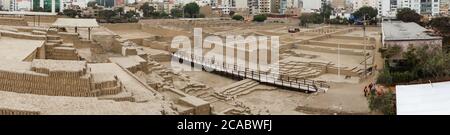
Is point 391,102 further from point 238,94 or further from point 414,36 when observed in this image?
point 414,36

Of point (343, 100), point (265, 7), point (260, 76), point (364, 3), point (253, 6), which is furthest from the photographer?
point (364, 3)

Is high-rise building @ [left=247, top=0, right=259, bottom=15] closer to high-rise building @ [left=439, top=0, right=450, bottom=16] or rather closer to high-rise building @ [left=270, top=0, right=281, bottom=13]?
high-rise building @ [left=270, top=0, right=281, bottom=13]

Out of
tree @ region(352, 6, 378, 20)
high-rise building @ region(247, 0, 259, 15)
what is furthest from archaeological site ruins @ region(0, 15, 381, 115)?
high-rise building @ region(247, 0, 259, 15)

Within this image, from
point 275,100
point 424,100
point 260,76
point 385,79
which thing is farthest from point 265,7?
point 424,100

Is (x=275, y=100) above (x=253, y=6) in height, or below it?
below

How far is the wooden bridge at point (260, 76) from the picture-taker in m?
17.5

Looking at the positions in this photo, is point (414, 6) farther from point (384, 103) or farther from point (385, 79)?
point (384, 103)

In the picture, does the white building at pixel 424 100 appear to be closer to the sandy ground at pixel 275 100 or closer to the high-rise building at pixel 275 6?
the sandy ground at pixel 275 100

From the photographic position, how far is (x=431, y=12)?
72938mm

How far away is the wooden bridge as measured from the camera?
57.3 feet

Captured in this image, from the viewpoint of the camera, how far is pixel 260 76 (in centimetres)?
1888

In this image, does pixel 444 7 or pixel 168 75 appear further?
pixel 444 7

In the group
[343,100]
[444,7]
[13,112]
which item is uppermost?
[444,7]
